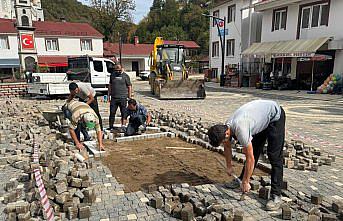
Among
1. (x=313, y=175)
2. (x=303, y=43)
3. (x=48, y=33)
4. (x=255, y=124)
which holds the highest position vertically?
(x=48, y=33)

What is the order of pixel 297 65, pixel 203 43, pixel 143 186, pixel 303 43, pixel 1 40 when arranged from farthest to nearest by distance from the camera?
pixel 203 43, pixel 1 40, pixel 297 65, pixel 303 43, pixel 143 186

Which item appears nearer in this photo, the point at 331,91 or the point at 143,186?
the point at 143,186

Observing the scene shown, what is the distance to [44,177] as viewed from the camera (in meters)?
3.83

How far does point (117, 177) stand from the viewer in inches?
167

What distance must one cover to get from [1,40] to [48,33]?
4.61 metres

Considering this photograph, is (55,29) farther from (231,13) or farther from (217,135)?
(217,135)

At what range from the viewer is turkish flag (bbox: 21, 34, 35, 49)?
58.9 ft

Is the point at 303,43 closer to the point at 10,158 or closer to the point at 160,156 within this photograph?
the point at 160,156

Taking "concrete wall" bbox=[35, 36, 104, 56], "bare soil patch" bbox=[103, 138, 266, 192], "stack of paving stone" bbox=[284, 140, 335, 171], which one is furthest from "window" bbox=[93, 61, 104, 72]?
"concrete wall" bbox=[35, 36, 104, 56]

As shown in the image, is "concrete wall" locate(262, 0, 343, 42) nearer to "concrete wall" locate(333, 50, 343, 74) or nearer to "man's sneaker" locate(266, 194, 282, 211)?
"concrete wall" locate(333, 50, 343, 74)

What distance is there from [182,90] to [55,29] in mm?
23465

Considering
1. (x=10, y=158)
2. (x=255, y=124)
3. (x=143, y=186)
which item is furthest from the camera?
(x=10, y=158)

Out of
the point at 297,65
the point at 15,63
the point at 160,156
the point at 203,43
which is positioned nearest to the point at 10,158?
the point at 160,156

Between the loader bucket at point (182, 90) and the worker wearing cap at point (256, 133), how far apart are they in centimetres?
1050
